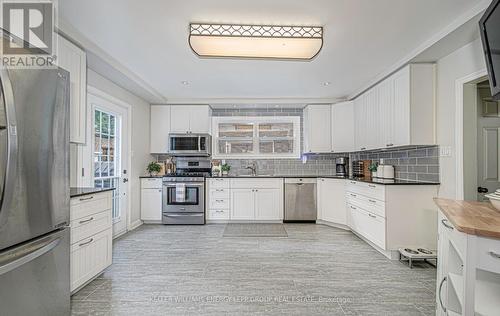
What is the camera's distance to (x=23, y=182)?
1.36 m

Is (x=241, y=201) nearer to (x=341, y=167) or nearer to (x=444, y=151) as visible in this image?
(x=341, y=167)

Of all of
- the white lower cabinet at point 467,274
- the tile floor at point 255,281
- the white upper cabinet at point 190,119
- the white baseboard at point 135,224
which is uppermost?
the white upper cabinet at point 190,119

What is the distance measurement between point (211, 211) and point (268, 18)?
349 cm

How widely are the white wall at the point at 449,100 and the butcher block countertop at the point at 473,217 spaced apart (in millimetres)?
1250

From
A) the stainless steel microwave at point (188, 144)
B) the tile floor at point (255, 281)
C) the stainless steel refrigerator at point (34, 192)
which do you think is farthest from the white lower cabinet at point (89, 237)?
the stainless steel microwave at point (188, 144)

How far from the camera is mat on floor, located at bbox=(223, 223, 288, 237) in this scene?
13.4 feet

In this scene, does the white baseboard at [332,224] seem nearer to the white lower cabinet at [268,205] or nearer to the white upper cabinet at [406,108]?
the white lower cabinet at [268,205]

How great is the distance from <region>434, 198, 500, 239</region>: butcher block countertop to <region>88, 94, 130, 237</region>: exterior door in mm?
3673

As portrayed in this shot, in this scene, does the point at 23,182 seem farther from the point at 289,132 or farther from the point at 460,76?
the point at 289,132

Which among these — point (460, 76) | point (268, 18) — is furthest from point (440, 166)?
point (268, 18)

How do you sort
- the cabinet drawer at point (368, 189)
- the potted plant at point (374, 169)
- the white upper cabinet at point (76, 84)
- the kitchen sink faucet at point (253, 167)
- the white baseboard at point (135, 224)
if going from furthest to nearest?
the kitchen sink faucet at point (253, 167)
the white baseboard at point (135, 224)
the potted plant at point (374, 169)
the cabinet drawer at point (368, 189)
the white upper cabinet at point (76, 84)

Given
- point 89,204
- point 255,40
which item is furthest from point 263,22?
point 89,204

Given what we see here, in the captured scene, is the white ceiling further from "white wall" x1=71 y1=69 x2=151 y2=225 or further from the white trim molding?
the white trim molding

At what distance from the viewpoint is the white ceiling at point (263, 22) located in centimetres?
212
